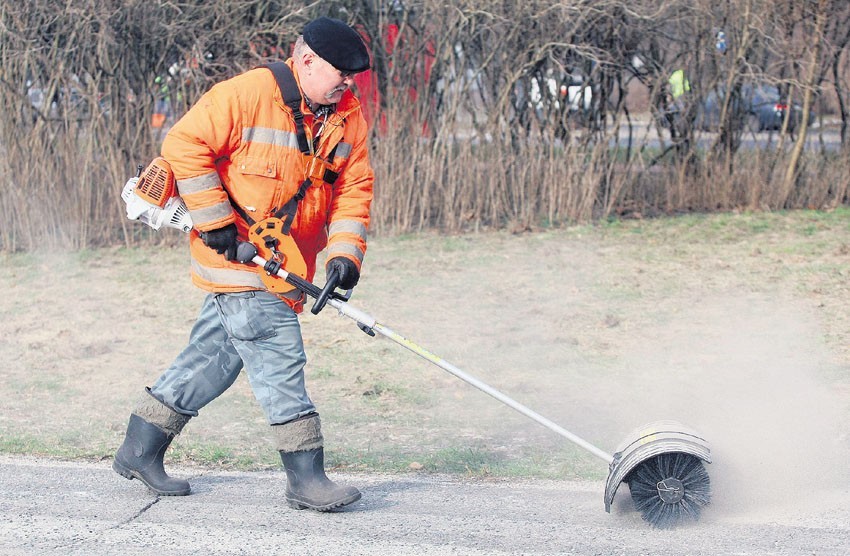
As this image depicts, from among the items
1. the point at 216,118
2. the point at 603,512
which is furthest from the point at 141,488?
the point at 603,512

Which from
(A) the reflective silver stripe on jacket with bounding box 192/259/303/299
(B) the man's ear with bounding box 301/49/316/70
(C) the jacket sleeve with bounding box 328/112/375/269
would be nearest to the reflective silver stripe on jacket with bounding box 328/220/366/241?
(C) the jacket sleeve with bounding box 328/112/375/269

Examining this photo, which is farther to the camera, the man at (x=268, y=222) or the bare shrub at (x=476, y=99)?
the bare shrub at (x=476, y=99)

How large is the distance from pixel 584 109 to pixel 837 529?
6.71 metres

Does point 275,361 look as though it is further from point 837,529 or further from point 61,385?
point 61,385

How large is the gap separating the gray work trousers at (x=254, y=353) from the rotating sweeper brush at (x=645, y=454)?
0.46 ft

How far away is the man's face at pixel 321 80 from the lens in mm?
3814

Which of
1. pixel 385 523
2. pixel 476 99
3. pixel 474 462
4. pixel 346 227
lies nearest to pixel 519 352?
pixel 474 462

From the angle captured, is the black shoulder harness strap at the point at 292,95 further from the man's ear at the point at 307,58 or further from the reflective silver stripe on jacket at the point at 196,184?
the reflective silver stripe on jacket at the point at 196,184

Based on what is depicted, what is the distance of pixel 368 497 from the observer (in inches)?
166

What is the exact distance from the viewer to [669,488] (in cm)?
377

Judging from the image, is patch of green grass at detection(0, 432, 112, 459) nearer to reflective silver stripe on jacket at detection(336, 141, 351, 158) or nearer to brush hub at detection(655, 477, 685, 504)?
reflective silver stripe on jacket at detection(336, 141, 351, 158)

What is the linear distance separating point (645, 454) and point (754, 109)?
7479 millimetres

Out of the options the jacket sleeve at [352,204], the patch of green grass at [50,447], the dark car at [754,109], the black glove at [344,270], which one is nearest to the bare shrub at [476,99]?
the dark car at [754,109]

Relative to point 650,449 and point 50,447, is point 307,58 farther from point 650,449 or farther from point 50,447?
point 50,447
